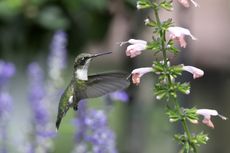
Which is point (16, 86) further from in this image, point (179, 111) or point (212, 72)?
point (179, 111)

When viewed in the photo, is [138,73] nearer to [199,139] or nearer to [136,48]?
[136,48]

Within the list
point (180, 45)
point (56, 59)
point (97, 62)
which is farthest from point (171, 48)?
point (97, 62)

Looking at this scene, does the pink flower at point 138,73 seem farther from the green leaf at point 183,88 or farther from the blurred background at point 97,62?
the blurred background at point 97,62

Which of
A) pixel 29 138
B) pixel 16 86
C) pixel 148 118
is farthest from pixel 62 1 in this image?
pixel 16 86

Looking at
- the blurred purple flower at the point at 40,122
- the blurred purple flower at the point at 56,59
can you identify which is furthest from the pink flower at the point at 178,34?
the blurred purple flower at the point at 56,59

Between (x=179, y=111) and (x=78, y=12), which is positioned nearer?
(x=179, y=111)

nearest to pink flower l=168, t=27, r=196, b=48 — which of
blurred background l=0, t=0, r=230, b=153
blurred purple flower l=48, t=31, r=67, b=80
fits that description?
blurred background l=0, t=0, r=230, b=153
